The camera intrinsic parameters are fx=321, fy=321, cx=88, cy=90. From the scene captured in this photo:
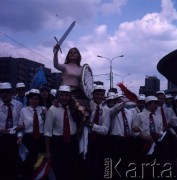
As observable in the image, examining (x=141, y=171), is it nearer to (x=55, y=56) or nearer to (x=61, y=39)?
(x=55, y=56)

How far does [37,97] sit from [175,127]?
12.2 ft

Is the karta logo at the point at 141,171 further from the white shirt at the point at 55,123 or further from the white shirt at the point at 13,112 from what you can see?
the white shirt at the point at 13,112

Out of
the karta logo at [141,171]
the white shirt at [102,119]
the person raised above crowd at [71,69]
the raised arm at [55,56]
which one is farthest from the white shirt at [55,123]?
the karta logo at [141,171]

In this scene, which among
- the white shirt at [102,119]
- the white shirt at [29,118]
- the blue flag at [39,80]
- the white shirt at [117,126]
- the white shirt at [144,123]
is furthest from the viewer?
the blue flag at [39,80]

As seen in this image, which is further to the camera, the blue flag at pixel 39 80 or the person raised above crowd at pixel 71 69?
the blue flag at pixel 39 80

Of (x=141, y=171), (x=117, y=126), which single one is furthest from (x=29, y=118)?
(x=141, y=171)

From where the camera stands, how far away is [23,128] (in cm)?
569

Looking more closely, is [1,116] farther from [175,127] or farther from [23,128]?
[175,127]

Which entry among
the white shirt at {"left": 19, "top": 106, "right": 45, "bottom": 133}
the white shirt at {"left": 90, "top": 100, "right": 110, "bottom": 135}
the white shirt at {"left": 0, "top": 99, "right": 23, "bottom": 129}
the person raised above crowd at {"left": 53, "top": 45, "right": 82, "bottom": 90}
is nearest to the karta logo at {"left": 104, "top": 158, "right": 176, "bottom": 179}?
the white shirt at {"left": 90, "top": 100, "right": 110, "bottom": 135}

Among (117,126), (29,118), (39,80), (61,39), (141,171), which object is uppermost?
(61,39)

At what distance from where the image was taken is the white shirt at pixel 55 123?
18.0 ft

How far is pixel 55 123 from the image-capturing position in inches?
220

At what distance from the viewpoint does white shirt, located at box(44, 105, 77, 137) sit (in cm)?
549

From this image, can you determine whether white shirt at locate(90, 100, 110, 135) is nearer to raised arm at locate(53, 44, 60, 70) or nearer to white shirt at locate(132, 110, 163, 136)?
white shirt at locate(132, 110, 163, 136)
